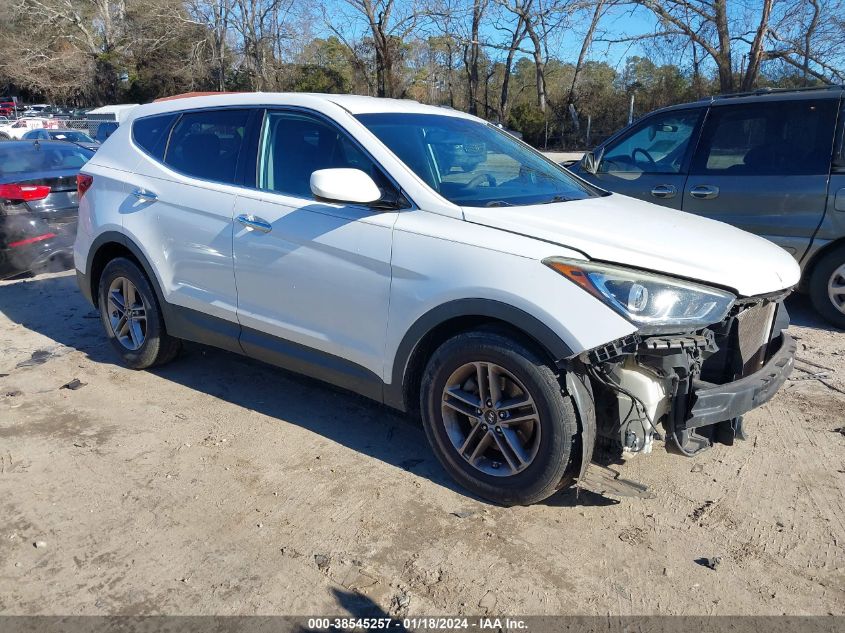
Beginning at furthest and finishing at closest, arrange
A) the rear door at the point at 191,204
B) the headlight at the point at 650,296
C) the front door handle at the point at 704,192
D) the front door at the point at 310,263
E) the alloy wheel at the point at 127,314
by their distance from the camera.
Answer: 1. the front door handle at the point at 704,192
2. the alloy wheel at the point at 127,314
3. the rear door at the point at 191,204
4. the front door at the point at 310,263
5. the headlight at the point at 650,296

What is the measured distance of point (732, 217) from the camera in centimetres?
612

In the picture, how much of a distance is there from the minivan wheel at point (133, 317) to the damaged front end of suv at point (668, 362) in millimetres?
3068

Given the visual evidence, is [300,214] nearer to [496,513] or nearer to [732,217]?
[496,513]

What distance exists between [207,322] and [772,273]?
325 cm

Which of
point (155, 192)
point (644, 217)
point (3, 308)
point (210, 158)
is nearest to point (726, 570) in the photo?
point (644, 217)

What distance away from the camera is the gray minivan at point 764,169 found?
5742mm

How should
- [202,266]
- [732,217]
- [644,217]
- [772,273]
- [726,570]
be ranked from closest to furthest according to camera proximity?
[726,570] → [772,273] → [644,217] → [202,266] → [732,217]

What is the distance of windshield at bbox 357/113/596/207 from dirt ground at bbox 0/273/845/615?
1.48 metres

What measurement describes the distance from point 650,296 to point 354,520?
1.67 metres

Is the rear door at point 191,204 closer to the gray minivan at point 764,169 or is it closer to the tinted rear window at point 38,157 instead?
the gray minivan at point 764,169

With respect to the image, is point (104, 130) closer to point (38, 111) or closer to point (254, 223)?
point (38, 111)

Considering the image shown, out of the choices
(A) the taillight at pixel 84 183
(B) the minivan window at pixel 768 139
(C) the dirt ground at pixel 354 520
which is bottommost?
(C) the dirt ground at pixel 354 520

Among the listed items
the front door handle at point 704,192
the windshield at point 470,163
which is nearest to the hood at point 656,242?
the windshield at point 470,163

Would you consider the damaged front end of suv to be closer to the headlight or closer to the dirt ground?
the headlight
